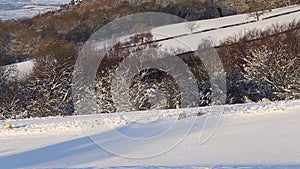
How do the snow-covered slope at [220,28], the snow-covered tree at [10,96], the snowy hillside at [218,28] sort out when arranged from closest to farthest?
the snow-covered tree at [10,96], the snowy hillside at [218,28], the snow-covered slope at [220,28]

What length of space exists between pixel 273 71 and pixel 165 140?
17123 mm

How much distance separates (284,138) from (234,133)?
81cm

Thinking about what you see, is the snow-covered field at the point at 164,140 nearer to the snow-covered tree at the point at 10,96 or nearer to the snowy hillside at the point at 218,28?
the snow-covered tree at the point at 10,96

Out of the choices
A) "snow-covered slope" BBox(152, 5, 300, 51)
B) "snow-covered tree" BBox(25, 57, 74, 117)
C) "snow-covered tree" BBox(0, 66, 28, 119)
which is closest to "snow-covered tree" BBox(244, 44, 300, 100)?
"snow-covered slope" BBox(152, 5, 300, 51)

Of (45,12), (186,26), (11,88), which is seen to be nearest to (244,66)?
(11,88)

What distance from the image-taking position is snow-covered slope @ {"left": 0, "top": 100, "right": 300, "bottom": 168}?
6.47 metres

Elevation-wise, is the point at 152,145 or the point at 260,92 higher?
the point at 152,145

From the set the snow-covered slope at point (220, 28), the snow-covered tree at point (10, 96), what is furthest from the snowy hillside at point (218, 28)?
the snow-covered tree at point (10, 96)

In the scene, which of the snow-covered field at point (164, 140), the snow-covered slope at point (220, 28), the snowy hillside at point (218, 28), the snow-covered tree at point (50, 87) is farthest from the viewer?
the snow-covered slope at point (220, 28)

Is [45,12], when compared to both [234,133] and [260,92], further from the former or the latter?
[234,133]

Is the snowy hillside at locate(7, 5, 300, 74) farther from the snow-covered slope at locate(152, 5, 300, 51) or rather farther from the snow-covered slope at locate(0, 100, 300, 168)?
the snow-covered slope at locate(0, 100, 300, 168)

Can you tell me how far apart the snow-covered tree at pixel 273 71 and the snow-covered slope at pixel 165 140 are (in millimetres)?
13045

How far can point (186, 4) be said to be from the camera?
172 feet

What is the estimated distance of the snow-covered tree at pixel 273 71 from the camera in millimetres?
22703
